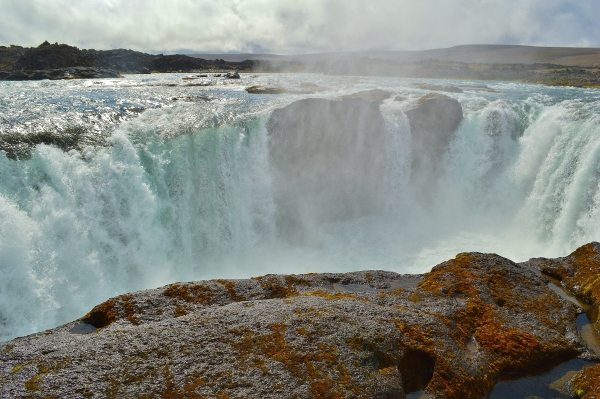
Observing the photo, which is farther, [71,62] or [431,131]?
[71,62]

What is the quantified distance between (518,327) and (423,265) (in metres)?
9.81

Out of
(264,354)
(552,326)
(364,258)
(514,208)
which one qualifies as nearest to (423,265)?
(364,258)

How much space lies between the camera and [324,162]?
20.9 metres

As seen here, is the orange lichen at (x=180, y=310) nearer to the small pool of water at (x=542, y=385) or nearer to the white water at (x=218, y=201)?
the small pool of water at (x=542, y=385)

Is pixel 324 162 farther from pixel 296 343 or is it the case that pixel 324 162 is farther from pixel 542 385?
pixel 296 343

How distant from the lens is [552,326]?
6.25 m

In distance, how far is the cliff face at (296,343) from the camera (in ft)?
13.8

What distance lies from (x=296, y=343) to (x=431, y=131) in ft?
65.7

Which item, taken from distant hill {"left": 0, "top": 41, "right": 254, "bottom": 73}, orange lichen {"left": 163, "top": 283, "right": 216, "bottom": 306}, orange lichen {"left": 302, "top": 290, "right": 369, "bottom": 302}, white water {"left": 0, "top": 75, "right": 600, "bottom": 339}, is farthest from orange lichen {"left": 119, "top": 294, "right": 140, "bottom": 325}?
distant hill {"left": 0, "top": 41, "right": 254, "bottom": 73}

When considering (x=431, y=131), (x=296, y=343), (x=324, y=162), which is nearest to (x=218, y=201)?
(x=324, y=162)

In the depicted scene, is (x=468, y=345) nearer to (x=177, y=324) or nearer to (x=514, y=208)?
(x=177, y=324)

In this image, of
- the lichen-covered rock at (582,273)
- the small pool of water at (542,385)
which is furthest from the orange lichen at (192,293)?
the lichen-covered rock at (582,273)

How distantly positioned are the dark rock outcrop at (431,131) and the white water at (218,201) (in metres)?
0.59

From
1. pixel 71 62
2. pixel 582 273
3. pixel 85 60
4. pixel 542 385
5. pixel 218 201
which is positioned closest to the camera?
pixel 542 385
